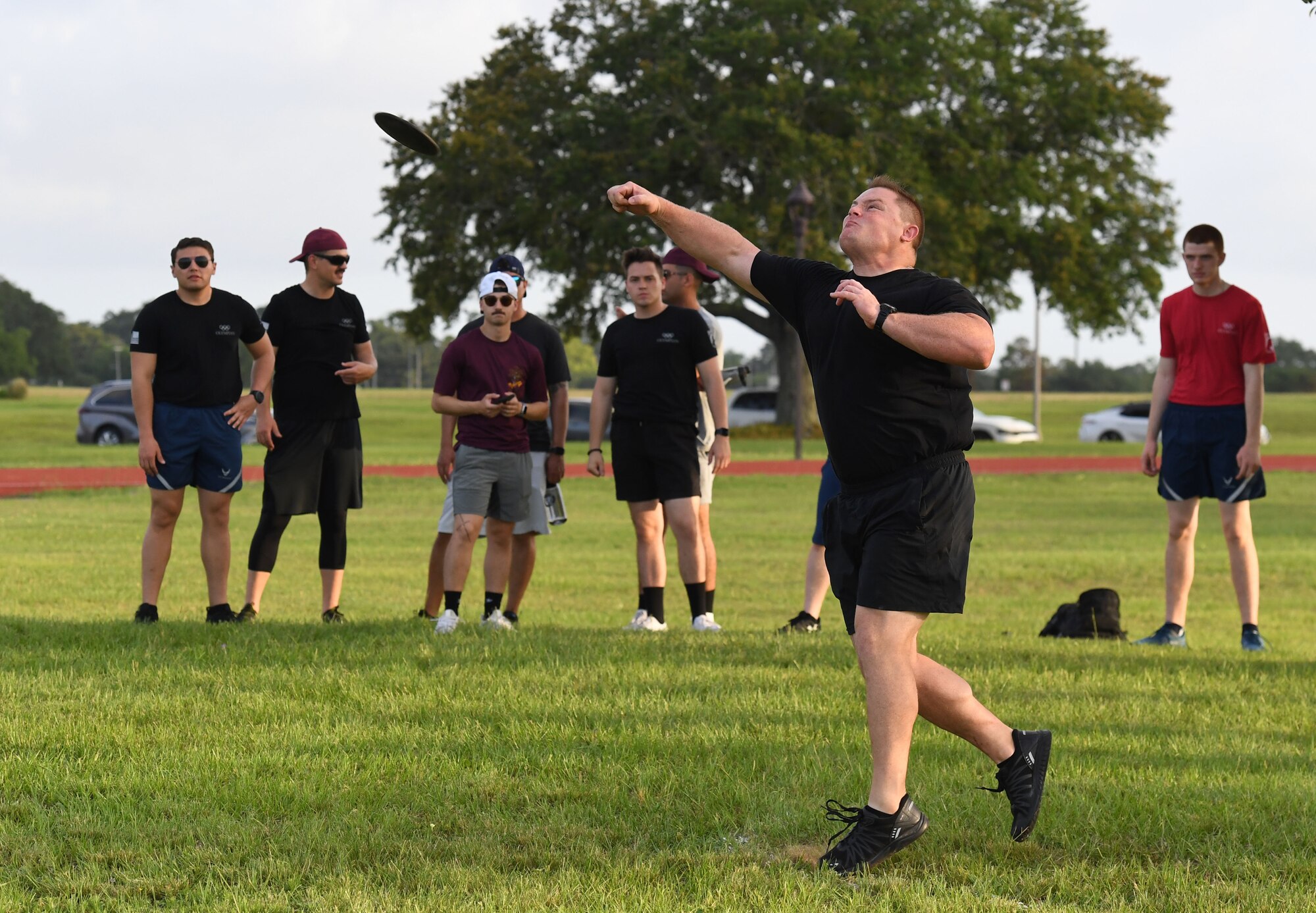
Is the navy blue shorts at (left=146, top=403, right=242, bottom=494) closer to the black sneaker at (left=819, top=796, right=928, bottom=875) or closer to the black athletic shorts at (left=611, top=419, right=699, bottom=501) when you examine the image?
the black athletic shorts at (left=611, top=419, right=699, bottom=501)

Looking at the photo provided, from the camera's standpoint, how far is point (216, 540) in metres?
8.30

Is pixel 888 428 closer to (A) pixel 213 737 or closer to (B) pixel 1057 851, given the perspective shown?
(B) pixel 1057 851

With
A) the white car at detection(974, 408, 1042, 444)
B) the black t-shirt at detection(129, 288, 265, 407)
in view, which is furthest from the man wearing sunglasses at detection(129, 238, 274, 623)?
the white car at detection(974, 408, 1042, 444)

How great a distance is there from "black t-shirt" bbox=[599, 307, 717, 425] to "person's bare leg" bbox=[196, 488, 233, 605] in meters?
2.28

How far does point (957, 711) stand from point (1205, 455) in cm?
479

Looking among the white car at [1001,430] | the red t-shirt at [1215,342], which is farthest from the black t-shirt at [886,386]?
the white car at [1001,430]

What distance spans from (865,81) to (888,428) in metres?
32.8

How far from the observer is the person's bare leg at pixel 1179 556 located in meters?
8.83

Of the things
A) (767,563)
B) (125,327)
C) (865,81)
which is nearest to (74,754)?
(767,563)

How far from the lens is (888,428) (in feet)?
14.6

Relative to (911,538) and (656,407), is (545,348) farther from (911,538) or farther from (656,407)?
(911,538)

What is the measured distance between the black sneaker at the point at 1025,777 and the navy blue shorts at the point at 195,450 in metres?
4.89

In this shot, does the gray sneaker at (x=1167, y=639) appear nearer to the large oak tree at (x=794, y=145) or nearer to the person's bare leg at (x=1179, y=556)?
the person's bare leg at (x=1179, y=556)

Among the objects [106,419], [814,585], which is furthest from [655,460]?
[106,419]
